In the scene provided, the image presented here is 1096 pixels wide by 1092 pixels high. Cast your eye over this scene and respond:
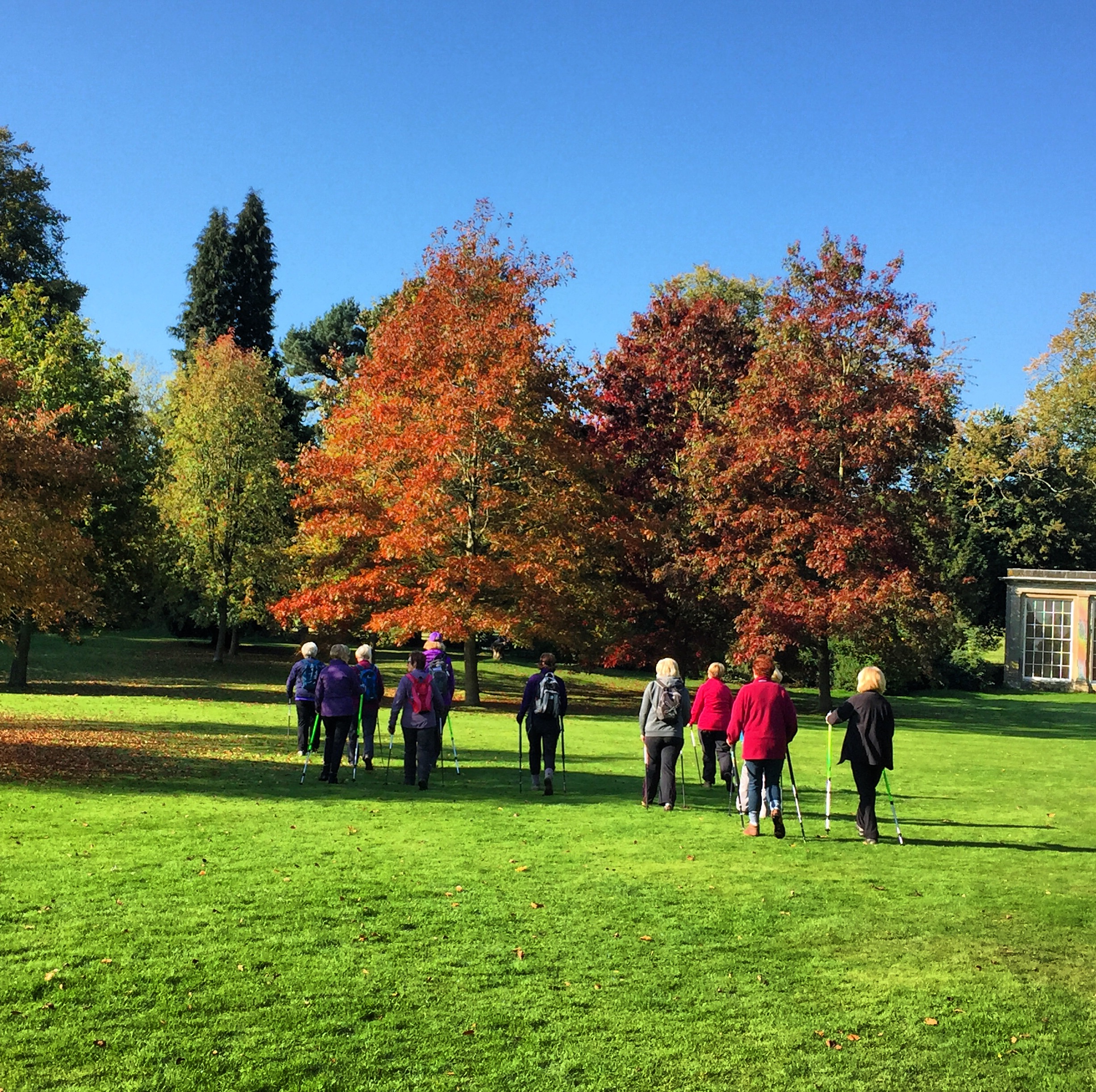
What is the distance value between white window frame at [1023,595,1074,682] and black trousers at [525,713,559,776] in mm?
41701

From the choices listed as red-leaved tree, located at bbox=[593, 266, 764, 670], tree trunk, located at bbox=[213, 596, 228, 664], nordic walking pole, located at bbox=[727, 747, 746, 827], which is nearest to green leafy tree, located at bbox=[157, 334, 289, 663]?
tree trunk, located at bbox=[213, 596, 228, 664]

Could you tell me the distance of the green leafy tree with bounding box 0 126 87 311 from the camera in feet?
133

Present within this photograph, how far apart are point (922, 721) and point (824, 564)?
6.68 m

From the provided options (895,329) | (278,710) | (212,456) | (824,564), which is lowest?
(278,710)

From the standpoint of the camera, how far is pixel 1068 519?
55.7 m

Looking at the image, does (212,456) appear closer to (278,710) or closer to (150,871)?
(278,710)

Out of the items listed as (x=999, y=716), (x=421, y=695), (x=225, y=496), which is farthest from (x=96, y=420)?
(x=999, y=716)

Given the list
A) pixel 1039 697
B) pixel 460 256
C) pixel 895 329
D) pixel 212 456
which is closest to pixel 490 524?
pixel 460 256

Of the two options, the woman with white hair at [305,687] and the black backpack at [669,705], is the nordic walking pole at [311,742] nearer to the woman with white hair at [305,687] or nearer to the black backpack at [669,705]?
the woman with white hair at [305,687]

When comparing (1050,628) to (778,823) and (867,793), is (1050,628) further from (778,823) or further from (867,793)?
(778,823)

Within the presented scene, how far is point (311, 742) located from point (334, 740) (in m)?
1.34

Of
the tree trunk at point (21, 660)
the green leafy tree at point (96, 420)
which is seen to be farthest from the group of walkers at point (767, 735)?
the tree trunk at point (21, 660)

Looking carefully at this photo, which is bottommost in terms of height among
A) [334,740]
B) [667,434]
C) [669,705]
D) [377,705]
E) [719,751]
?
[334,740]

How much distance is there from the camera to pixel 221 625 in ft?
140
